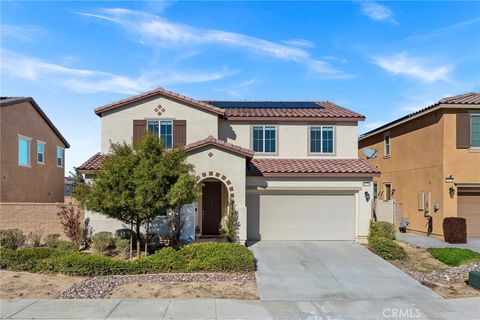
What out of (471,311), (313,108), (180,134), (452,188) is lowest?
(471,311)

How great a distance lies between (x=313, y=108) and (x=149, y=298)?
13.9 meters

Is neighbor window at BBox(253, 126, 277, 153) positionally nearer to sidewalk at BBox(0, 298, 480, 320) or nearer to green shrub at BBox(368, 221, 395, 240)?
green shrub at BBox(368, 221, 395, 240)

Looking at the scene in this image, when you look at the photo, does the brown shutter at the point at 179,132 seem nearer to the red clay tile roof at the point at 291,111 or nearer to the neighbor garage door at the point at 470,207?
the red clay tile roof at the point at 291,111

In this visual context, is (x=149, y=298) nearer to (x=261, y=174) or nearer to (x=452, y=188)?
(x=261, y=174)

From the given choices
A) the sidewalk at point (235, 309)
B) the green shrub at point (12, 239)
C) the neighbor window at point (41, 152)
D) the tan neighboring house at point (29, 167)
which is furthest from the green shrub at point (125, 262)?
the neighbor window at point (41, 152)

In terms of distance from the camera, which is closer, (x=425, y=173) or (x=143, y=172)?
(x=143, y=172)

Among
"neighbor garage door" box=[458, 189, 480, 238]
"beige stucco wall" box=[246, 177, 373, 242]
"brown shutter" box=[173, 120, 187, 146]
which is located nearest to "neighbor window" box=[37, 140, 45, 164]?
"brown shutter" box=[173, 120, 187, 146]

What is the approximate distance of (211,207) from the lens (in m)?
17.8

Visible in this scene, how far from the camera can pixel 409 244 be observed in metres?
17.1

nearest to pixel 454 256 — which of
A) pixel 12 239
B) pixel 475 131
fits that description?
pixel 475 131

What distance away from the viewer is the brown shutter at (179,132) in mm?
18406

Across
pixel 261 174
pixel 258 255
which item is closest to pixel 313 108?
pixel 261 174

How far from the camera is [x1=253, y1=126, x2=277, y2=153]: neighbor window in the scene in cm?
1948

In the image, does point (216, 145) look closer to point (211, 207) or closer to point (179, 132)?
point (179, 132)
